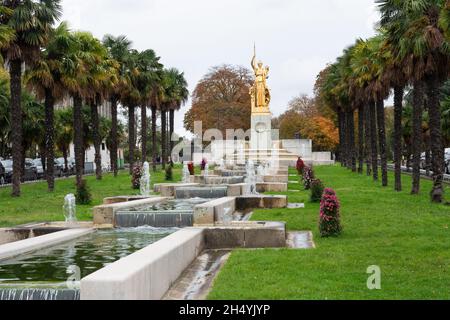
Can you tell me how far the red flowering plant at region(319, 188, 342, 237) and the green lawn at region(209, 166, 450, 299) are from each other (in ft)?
0.95

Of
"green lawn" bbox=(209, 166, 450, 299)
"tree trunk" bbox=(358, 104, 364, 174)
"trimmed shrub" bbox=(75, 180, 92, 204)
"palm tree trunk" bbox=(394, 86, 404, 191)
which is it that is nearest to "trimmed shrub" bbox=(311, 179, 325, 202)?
"green lawn" bbox=(209, 166, 450, 299)

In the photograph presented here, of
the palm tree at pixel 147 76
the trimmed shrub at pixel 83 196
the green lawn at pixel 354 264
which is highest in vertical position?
the palm tree at pixel 147 76

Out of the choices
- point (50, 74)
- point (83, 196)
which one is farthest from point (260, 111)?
point (83, 196)

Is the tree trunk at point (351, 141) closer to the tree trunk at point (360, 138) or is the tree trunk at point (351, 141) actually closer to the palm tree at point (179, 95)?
the tree trunk at point (360, 138)

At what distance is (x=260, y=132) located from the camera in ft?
192

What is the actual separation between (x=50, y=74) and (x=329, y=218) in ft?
65.0

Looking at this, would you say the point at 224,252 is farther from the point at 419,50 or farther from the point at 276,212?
the point at 419,50

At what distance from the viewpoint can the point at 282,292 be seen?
8.14 metres

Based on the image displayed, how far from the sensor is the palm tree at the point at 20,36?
2627cm

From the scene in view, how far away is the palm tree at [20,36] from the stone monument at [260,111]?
106 ft

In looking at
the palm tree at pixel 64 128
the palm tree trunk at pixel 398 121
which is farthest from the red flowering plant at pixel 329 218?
the palm tree at pixel 64 128

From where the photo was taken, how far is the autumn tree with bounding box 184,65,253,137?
3248 inches

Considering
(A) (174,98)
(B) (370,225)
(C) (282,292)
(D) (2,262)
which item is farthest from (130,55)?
(C) (282,292)
